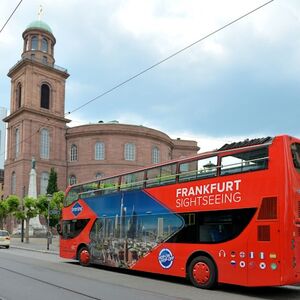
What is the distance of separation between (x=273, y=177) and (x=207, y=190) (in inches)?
89.8

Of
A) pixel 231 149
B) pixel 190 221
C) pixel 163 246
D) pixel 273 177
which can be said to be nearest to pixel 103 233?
pixel 163 246

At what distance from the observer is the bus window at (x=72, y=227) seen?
1977 cm

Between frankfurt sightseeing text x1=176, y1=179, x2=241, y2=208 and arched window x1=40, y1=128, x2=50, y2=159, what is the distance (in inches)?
2535

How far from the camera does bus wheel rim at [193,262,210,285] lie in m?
12.8

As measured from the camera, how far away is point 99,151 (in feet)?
262

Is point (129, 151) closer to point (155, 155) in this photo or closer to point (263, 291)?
point (155, 155)

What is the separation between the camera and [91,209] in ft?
61.9

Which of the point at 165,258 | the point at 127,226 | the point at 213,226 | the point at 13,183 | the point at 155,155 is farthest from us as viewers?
the point at 155,155

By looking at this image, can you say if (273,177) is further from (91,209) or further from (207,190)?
(91,209)

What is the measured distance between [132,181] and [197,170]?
3.50 metres

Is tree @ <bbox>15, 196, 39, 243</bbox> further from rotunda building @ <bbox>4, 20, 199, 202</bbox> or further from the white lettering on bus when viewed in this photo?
the white lettering on bus

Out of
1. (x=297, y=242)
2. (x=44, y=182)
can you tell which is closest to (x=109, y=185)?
(x=297, y=242)

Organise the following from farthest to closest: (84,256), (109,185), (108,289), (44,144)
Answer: (44,144) < (84,256) < (109,185) < (108,289)

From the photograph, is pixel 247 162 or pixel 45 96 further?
pixel 45 96
